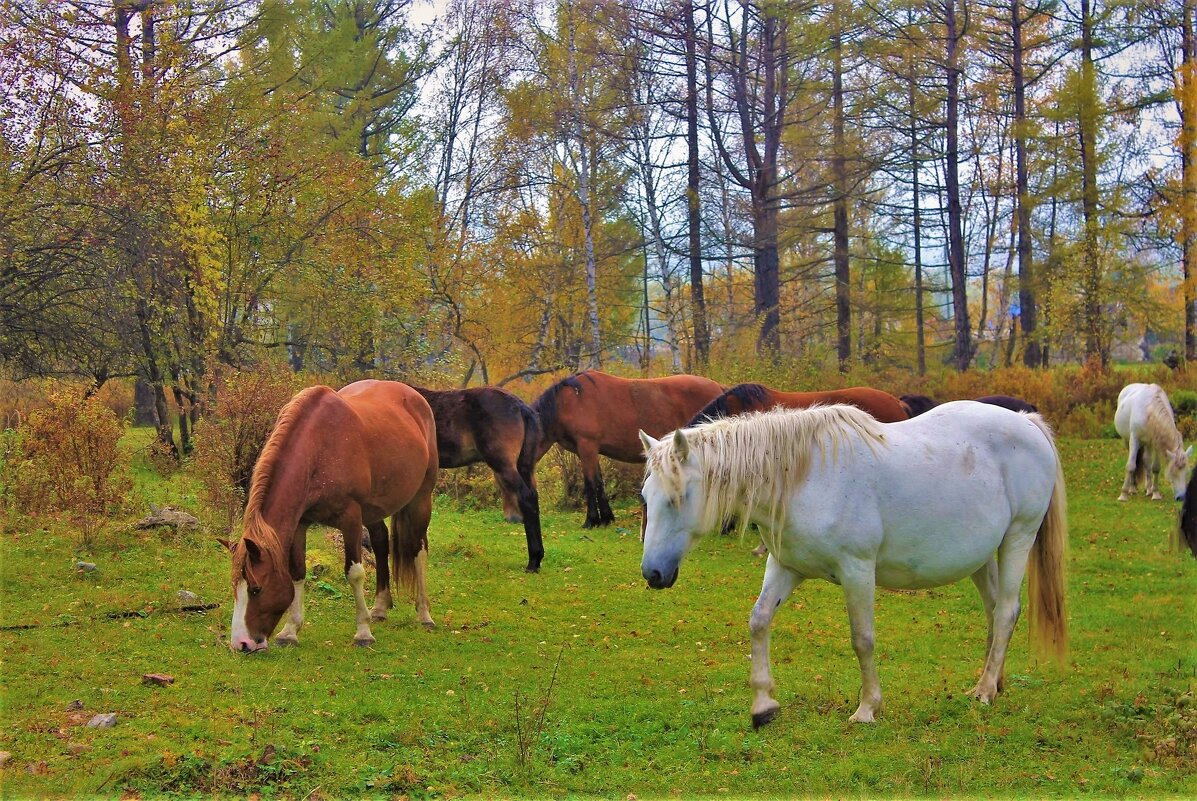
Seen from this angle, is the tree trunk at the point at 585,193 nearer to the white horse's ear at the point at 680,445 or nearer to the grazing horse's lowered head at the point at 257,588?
the grazing horse's lowered head at the point at 257,588

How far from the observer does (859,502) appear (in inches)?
201

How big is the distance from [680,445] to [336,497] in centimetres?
288

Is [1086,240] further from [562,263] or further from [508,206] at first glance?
[508,206]

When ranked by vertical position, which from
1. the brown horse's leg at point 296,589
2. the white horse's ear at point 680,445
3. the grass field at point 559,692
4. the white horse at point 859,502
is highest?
the white horse's ear at point 680,445

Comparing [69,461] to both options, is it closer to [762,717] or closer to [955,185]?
[762,717]

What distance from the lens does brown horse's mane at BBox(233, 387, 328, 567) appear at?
598 cm

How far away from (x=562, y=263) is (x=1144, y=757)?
1953cm

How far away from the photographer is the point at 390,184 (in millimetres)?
21562

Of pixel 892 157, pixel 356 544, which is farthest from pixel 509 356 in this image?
pixel 356 544

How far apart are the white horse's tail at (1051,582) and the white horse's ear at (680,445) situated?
7.86 feet

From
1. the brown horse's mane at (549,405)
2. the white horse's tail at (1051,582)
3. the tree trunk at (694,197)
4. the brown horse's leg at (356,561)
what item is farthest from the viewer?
the tree trunk at (694,197)

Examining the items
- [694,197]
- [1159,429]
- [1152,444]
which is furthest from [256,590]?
[694,197]

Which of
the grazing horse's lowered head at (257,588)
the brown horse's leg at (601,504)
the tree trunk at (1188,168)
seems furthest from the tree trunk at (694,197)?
the grazing horse's lowered head at (257,588)

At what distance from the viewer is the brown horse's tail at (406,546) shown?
7.88m
